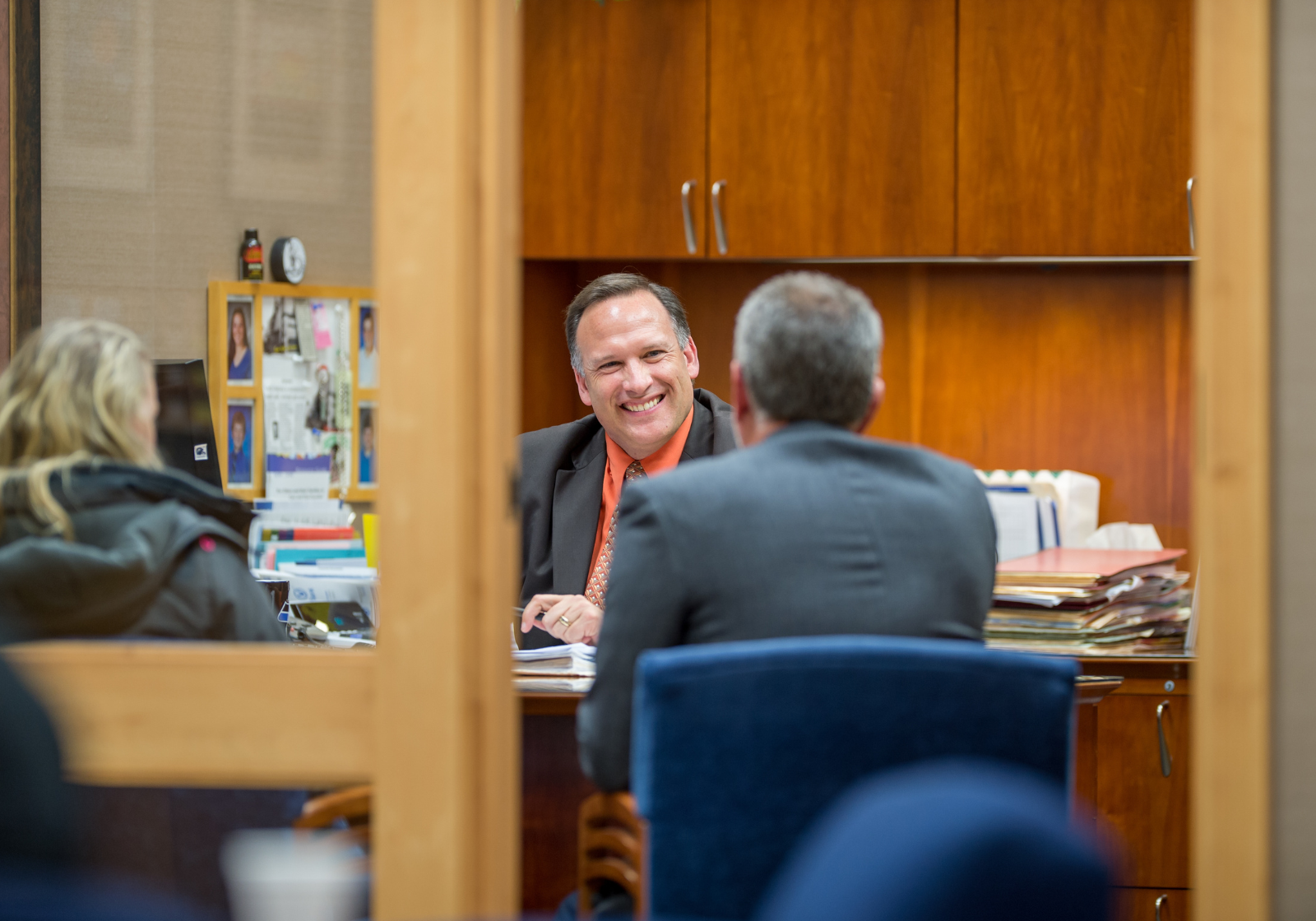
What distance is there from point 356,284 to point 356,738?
1.82ft

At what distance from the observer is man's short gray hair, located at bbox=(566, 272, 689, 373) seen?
291 centimetres

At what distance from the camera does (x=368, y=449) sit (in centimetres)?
161

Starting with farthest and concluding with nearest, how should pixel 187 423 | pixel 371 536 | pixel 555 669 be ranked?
pixel 555 669, pixel 187 423, pixel 371 536

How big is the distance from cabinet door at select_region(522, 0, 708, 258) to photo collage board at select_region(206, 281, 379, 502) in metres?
Result: 1.75

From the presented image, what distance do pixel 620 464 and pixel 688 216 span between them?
3.01 feet

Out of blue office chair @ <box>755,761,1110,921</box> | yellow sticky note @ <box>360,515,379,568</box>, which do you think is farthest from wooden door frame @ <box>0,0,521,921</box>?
blue office chair @ <box>755,761,1110,921</box>

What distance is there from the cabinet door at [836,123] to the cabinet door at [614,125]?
0.08 m

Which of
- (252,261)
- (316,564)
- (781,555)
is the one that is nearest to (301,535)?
(316,564)

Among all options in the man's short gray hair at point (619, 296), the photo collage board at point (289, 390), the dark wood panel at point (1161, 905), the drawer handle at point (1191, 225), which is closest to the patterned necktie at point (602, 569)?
the man's short gray hair at point (619, 296)

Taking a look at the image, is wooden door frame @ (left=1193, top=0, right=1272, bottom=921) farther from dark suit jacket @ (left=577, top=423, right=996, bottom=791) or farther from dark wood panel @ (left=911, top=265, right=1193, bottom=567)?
dark wood panel @ (left=911, top=265, right=1193, bottom=567)

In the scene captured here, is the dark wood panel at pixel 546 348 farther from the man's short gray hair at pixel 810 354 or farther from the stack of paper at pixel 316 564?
the man's short gray hair at pixel 810 354

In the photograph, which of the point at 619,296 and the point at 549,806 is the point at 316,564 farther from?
the point at 619,296

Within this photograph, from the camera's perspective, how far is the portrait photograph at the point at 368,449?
1580 mm

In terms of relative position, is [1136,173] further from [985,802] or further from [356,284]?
[985,802]
